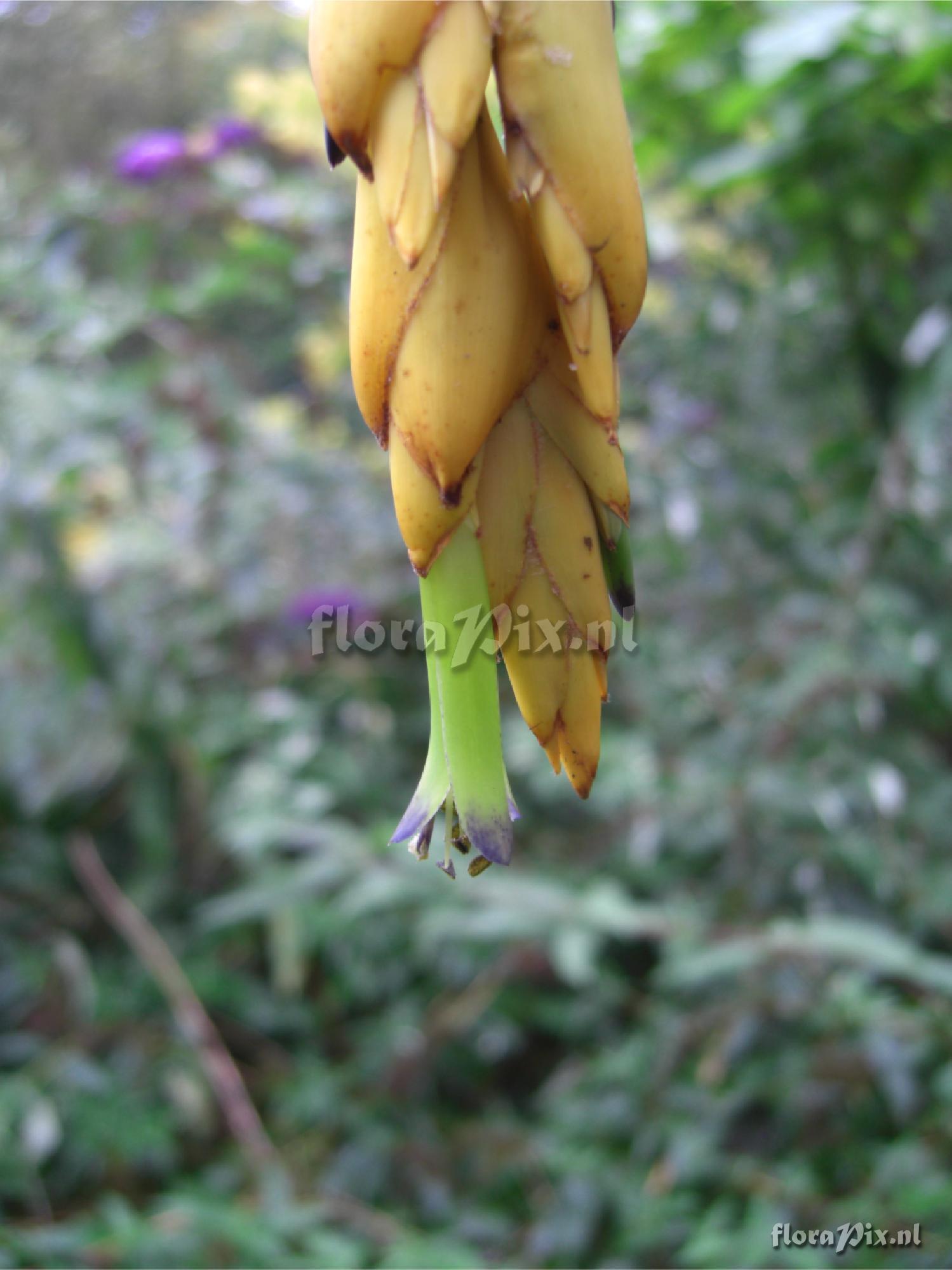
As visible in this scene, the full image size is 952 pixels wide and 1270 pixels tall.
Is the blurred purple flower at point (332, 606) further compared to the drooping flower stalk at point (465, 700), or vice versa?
the blurred purple flower at point (332, 606)

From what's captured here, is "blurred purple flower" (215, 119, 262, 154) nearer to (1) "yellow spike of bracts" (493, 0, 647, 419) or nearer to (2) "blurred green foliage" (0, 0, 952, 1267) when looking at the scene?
(2) "blurred green foliage" (0, 0, 952, 1267)

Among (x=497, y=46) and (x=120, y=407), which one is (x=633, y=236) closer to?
(x=497, y=46)

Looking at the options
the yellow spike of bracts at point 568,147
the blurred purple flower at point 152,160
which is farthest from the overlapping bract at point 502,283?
the blurred purple flower at point 152,160

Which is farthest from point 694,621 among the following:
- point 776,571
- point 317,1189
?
point 317,1189
